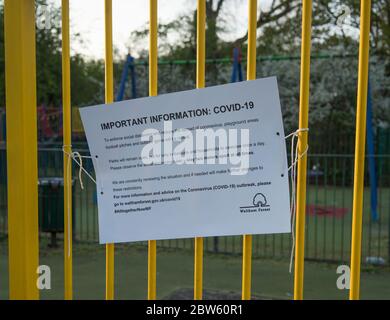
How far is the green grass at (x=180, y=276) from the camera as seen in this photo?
4.98 metres

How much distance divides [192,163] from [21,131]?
0.69 meters

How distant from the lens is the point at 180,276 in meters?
5.62

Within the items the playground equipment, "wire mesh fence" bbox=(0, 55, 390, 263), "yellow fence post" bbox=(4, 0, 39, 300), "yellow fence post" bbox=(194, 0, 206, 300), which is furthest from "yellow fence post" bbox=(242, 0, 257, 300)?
"wire mesh fence" bbox=(0, 55, 390, 263)

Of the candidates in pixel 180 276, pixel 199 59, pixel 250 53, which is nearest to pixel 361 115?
pixel 250 53

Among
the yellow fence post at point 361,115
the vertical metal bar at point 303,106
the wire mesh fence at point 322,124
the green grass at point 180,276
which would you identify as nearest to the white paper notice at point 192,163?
the vertical metal bar at point 303,106

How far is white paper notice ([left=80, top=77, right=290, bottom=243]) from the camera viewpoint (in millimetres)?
1715

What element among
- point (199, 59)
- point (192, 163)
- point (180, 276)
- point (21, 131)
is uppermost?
point (199, 59)

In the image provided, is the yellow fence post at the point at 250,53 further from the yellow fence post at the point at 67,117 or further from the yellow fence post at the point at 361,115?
the yellow fence post at the point at 67,117

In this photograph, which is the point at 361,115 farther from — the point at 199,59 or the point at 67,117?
the point at 67,117

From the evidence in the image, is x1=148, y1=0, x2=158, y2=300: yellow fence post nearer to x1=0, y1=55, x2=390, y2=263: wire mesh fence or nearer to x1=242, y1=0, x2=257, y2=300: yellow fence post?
x1=242, y1=0, x2=257, y2=300: yellow fence post

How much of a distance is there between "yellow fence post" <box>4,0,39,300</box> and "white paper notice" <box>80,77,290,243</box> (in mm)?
251

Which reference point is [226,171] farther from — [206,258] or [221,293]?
[206,258]

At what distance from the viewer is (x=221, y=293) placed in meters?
4.81

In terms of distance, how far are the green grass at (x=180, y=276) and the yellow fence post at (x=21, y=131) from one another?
3057 mm
